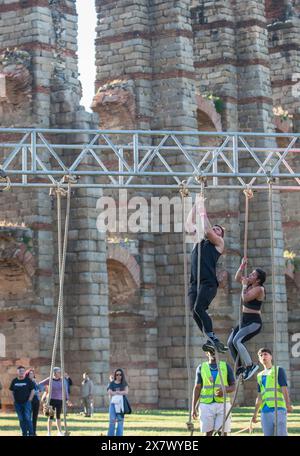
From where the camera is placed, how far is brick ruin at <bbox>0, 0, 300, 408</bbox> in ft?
102

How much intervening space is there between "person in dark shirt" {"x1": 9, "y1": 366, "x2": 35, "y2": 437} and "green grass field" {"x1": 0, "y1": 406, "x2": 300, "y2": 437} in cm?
78

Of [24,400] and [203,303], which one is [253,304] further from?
[24,400]

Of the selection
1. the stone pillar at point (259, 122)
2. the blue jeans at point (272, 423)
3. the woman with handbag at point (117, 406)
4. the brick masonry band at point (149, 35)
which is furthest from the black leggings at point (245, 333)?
the stone pillar at point (259, 122)

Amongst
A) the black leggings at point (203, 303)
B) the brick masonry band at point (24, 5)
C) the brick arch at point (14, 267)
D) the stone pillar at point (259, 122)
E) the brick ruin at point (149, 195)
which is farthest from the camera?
the stone pillar at point (259, 122)

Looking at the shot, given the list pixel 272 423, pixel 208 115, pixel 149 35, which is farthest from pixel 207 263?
pixel 208 115

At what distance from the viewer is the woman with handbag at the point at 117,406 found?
22.3m

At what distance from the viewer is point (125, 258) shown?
33156mm

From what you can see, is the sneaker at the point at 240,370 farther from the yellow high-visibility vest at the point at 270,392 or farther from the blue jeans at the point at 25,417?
the blue jeans at the point at 25,417

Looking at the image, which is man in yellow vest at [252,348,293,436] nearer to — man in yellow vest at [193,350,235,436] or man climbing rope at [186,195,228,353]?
man in yellow vest at [193,350,235,436]

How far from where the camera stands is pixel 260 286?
20.3m

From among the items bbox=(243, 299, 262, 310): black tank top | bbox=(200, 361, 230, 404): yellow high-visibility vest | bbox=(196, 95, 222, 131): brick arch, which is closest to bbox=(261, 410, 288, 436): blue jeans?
bbox=(200, 361, 230, 404): yellow high-visibility vest

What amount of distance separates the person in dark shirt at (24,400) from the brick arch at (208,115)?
44.6ft
